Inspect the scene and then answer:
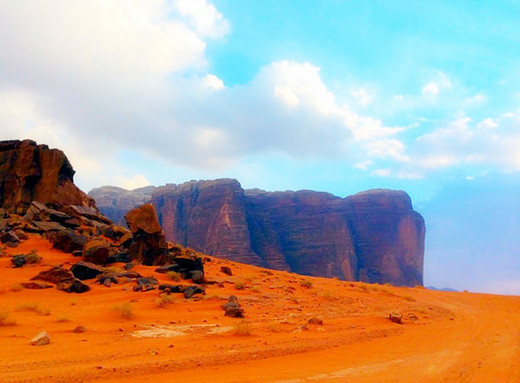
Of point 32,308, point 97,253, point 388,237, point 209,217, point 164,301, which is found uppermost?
point 209,217

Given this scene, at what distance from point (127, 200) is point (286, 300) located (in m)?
111

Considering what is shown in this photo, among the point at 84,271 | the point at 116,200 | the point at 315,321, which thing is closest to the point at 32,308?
the point at 84,271

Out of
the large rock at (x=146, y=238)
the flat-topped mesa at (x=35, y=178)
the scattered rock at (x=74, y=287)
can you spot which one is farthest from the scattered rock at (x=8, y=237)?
the flat-topped mesa at (x=35, y=178)

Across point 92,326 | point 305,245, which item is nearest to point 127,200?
point 305,245

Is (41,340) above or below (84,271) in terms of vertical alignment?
below

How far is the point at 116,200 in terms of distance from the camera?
380 ft

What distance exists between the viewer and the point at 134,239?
59.5 ft

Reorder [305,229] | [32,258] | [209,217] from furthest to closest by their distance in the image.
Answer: [305,229], [209,217], [32,258]

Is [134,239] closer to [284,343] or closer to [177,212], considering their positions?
[284,343]

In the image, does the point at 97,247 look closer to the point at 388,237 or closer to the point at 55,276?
the point at 55,276

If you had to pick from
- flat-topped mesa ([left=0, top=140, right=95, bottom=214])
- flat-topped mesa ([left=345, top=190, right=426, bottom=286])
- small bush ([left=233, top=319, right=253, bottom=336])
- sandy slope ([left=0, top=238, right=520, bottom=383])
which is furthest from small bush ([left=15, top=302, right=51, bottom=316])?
flat-topped mesa ([left=345, top=190, right=426, bottom=286])

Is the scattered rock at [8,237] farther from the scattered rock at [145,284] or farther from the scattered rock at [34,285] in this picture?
the scattered rock at [145,284]

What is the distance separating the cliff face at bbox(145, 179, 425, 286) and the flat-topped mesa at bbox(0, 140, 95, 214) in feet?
195

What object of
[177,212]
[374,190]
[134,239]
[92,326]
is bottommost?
[92,326]
